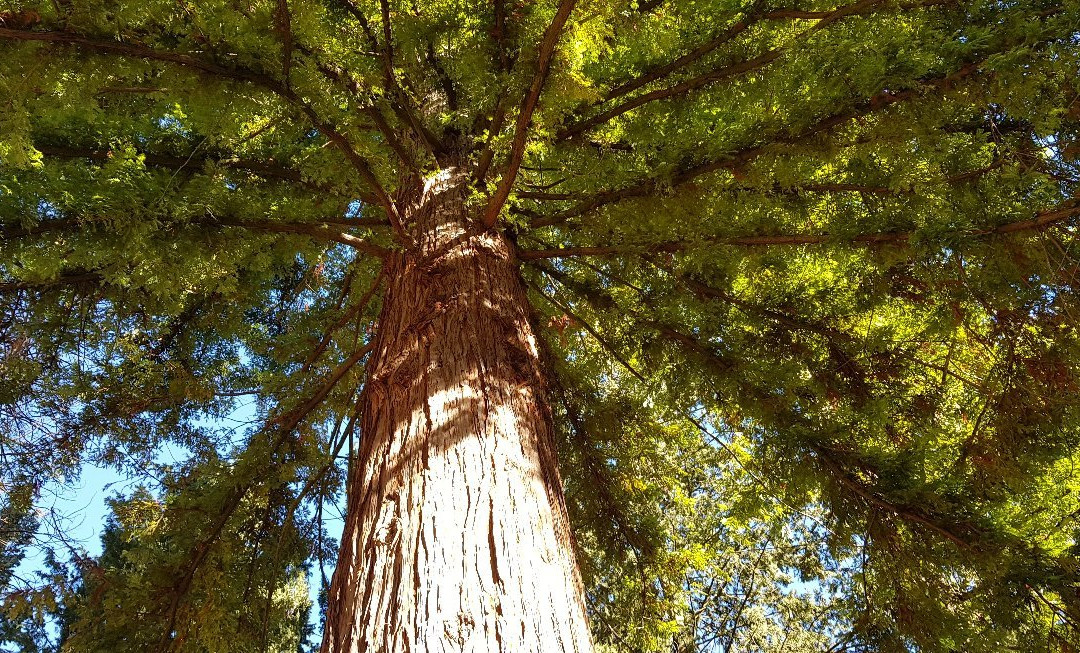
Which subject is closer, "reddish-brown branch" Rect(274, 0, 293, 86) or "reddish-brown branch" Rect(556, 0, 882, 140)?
"reddish-brown branch" Rect(274, 0, 293, 86)

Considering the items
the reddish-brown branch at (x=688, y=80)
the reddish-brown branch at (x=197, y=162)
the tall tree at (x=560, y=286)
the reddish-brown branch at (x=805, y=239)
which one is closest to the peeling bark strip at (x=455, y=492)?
Answer: the tall tree at (x=560, y=286)

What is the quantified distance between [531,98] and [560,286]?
8.06 feet

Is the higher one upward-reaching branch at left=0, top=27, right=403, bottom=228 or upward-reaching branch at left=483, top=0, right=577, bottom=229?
upward-reaching branch at left=0, top=27, right=403, bottom=228

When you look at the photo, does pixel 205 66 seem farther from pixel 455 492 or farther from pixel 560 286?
pixel 560 286

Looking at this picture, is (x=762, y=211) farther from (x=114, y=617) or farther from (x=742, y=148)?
(x=114, y=617)

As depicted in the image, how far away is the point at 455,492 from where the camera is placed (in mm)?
2021

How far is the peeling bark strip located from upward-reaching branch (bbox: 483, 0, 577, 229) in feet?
1.30

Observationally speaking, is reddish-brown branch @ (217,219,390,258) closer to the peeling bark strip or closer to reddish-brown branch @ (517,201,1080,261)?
the peeling bark strip

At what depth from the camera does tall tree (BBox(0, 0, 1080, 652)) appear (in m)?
2.44

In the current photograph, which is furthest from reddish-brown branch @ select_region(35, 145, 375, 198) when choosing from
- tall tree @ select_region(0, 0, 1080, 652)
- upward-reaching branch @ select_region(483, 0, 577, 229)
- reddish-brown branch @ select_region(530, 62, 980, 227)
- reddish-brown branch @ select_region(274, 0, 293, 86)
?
reddish-brown branch @ select_region(530, 62, 980, 227)

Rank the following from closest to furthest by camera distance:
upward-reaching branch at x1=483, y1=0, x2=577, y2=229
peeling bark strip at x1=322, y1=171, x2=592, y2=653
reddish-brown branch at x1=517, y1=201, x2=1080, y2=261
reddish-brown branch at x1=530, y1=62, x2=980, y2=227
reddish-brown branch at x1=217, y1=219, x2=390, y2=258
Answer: peeling bark strip at x1=322, y1=171, x2=592, y2=653 < upward-reaching branch at x1=483, y1=0, x2=577, y2=229 < reddish-brown branch at x1=517, y1=201, x2=1080, y2=261 < reddish-brown branch at x1=530, y1=62, x2=980, y2=227 < reddish-brown branch at x1=217, y1=219, x2=390, y2=258

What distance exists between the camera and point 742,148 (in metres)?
3.25

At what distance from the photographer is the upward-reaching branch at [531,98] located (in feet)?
7.87

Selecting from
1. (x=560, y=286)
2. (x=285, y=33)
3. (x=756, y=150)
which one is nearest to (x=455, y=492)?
(x=285, y=33)
